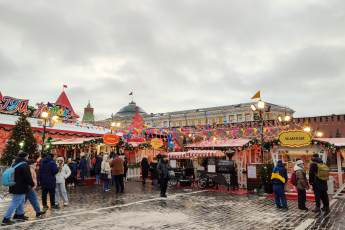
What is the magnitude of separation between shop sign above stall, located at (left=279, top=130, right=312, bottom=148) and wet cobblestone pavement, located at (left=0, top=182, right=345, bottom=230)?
2926mm

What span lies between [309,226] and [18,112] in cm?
2445

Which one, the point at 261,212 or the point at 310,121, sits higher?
the point at 310,121

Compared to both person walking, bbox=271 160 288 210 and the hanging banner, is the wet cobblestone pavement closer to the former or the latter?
person walking, bbox=271 160 288 210

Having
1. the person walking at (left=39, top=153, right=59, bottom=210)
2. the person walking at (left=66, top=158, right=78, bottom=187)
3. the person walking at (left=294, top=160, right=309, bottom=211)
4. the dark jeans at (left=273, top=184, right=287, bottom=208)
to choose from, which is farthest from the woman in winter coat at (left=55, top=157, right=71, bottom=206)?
the person walking at (left=294, top=160, right=309, bottom=211)

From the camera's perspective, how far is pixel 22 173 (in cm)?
768

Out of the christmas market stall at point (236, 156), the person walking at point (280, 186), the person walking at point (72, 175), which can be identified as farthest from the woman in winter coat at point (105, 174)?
the person walking at point (280, 186)

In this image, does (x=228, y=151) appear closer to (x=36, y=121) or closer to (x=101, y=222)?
(x=101, y=222)

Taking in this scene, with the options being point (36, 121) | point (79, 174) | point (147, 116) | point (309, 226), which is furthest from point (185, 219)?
point (147, 116)

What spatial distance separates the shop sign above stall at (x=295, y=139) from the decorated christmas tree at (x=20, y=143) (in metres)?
14.3

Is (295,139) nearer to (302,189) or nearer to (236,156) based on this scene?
(236,156)

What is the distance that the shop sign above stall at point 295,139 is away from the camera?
42.2ft

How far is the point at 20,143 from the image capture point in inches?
733

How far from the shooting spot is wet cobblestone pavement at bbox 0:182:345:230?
288 inches

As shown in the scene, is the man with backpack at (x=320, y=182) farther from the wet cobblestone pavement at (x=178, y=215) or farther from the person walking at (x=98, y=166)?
the person walking at (x=98, y=166)
